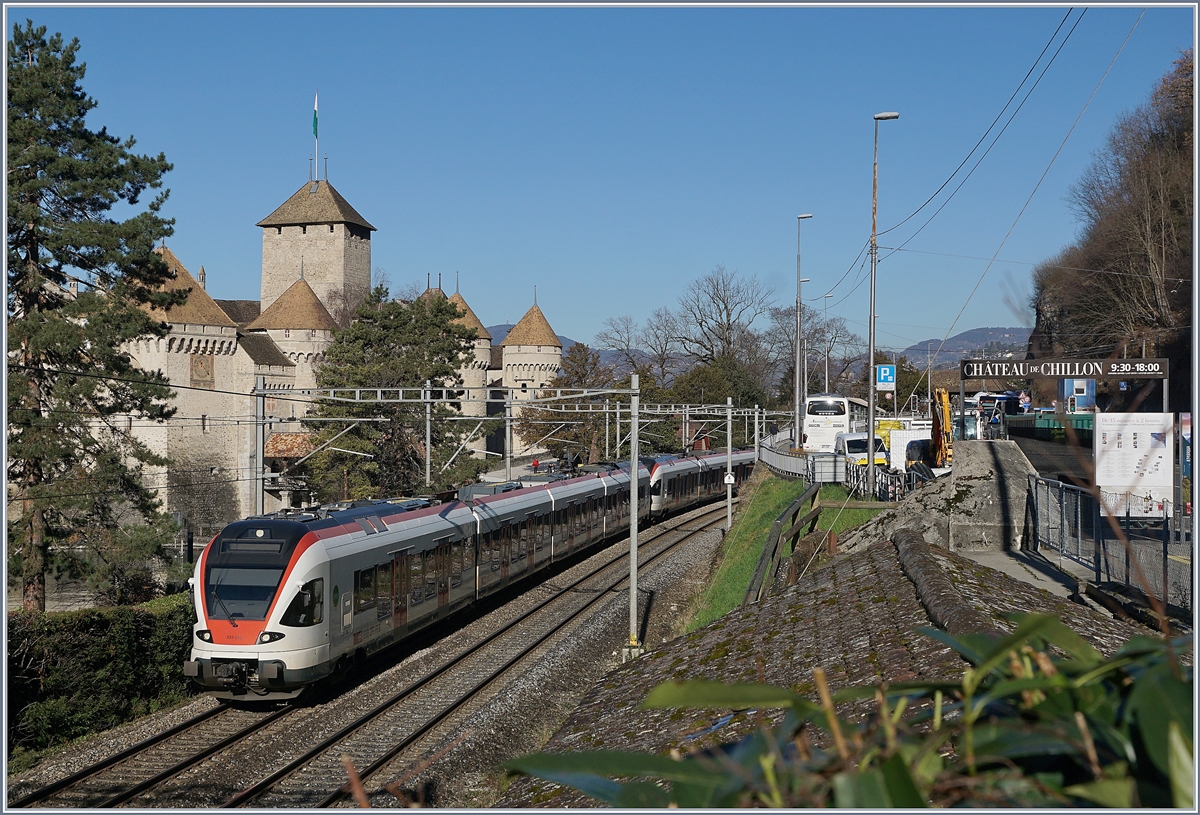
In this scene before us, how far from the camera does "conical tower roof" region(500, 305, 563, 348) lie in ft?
310

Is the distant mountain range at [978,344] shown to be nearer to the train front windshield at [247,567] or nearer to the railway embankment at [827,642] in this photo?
the railway embankment at [827,642]

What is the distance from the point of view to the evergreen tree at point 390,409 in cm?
5044

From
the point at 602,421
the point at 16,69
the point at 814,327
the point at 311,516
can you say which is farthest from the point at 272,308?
the point at 311,516

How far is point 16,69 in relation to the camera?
27766mm

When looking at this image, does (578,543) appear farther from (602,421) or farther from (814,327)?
(814,327)

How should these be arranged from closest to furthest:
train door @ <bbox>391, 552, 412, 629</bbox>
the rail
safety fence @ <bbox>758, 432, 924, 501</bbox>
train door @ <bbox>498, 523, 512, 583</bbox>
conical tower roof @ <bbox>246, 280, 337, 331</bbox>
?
the rail
train door @ <bbox>391, 552, 412, 629</bbox>
safety fence @ <bbox>758, 432, 924, 501</bbox>
train door @ <bbox>498, 523, 512, 583</bbox>
conical tower roof @ <bbox>246, 280, 337, 331</bbox>

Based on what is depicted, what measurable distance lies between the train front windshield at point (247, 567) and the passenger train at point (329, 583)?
2 centimetres

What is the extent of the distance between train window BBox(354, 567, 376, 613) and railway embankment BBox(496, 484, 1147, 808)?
28.3 ft

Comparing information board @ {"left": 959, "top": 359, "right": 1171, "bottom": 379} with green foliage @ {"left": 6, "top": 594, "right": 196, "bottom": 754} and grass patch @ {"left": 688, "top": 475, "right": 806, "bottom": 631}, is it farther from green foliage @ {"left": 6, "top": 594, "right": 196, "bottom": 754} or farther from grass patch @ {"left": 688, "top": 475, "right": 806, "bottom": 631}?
green foliage @ {"left": 6, "top": 594, "right": 196, "bottom": 754}

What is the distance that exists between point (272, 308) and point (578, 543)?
62.1 metres

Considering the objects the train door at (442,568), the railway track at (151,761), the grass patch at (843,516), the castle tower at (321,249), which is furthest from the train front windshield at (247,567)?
the castle tower at (321,249)

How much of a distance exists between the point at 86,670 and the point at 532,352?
78496 millimetres

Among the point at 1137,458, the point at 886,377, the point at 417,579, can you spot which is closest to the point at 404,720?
the point at 417,579

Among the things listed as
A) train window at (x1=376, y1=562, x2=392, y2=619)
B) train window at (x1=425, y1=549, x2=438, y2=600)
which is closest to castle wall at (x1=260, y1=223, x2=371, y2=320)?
train window at (x1=425, y1=549, x2=438, y2=600)
